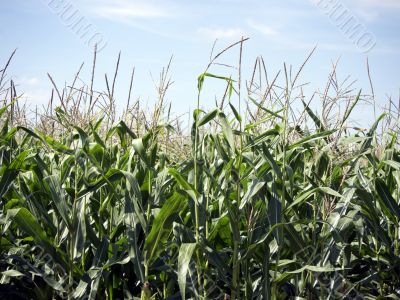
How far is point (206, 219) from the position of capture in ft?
9.67

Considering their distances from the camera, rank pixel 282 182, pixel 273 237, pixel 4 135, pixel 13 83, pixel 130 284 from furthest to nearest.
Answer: pixel 13 83
pixel 4 135
pixel 130 284
pixel 273 237
pixel 282 182

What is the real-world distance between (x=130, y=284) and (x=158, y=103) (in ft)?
3.83

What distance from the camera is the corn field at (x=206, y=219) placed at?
290 centimetres

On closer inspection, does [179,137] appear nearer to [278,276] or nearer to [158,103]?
[158,103]

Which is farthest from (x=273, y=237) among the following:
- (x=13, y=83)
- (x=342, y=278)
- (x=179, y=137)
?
(x=13, y=83)

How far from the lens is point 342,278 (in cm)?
324

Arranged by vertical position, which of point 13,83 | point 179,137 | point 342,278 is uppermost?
point 13,83

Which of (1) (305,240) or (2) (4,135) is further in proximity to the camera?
(2) (4,135)

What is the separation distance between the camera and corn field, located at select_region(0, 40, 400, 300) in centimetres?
290

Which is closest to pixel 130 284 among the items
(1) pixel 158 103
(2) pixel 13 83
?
(1) pixel 158 103

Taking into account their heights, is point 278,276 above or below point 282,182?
below

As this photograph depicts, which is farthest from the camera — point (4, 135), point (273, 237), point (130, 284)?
point (4, 135)

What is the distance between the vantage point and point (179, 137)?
4.01 meters

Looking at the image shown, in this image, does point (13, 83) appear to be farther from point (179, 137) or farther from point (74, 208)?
point (74, 208)
